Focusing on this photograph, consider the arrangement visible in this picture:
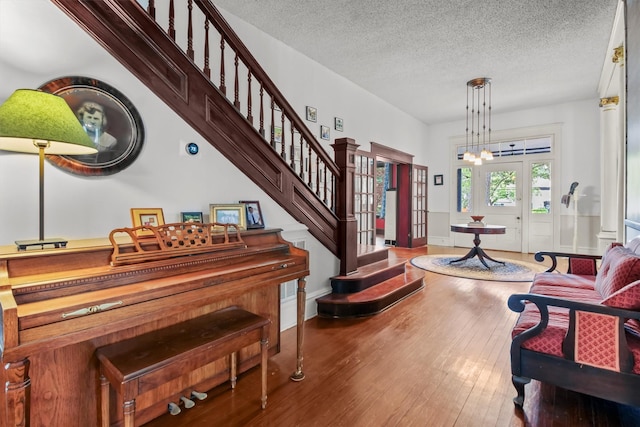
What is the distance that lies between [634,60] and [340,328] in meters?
3.54

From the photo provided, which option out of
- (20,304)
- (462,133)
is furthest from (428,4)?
(462,133)

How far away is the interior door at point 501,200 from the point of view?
7.14m

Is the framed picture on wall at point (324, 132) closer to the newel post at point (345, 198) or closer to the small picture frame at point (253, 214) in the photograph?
the newel post at point (345, 198)

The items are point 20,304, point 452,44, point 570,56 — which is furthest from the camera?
point 570,56

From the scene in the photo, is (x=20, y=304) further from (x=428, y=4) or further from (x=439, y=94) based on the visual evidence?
(x=439, y=94)

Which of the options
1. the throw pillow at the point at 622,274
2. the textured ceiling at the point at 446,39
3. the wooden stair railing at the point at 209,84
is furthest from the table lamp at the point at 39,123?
the throw pillow at the point at 622,274

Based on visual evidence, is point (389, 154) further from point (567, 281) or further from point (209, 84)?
point (209, 84)

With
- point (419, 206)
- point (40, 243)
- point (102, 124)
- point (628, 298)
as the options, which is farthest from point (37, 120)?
point (419, 206)

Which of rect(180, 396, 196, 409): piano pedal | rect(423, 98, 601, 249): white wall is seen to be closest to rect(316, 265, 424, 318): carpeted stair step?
rect(180, 396, 196, 409): piano pedal

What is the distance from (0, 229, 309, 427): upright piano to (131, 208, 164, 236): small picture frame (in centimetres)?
45

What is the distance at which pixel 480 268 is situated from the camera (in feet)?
17.7

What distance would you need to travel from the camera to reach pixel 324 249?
3.47m

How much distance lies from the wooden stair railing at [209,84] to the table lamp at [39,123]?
2.45 feet

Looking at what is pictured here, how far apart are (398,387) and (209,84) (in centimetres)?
249
